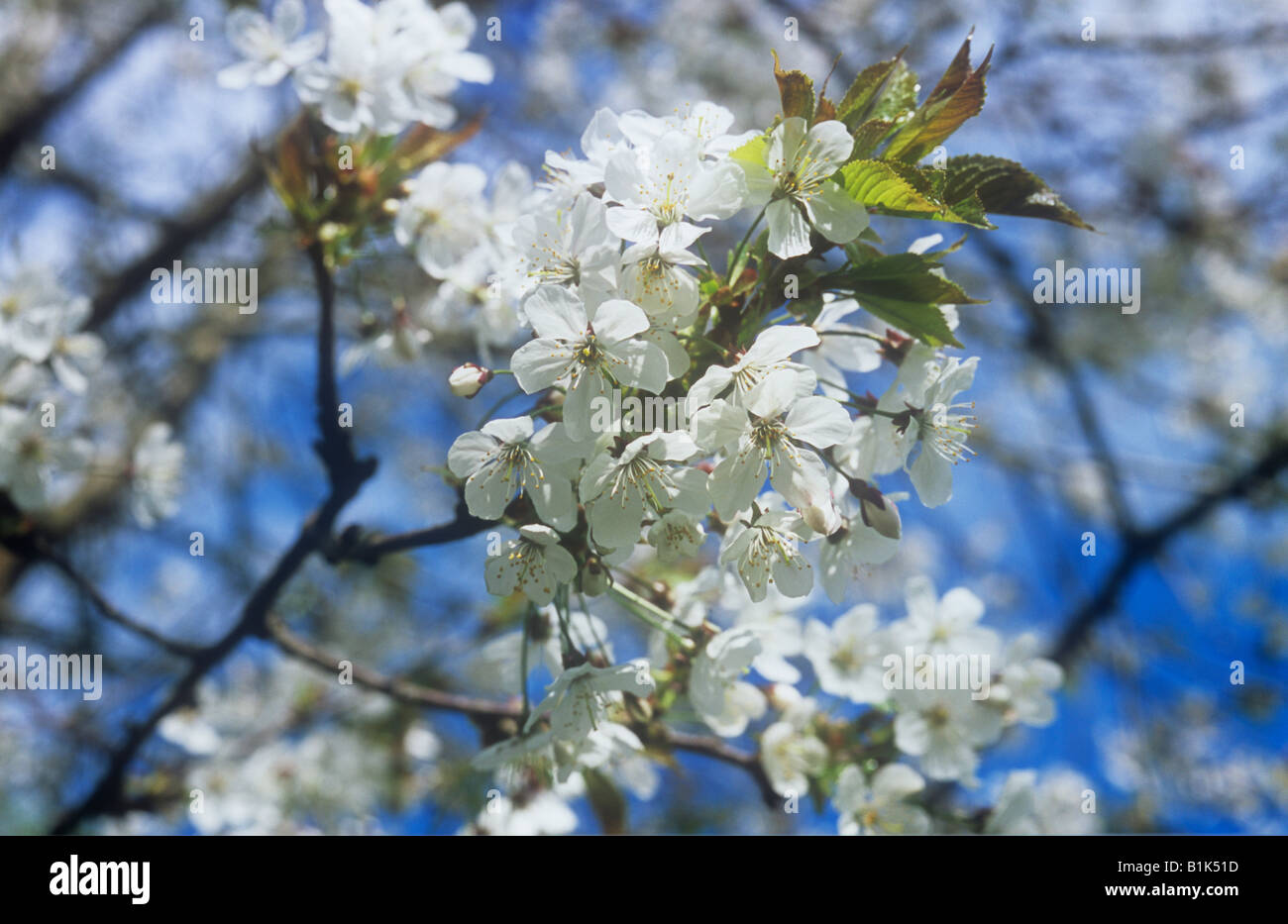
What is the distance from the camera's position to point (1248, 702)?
328 centimetres

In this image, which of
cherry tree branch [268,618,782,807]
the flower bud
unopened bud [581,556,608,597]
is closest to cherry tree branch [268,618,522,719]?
cherry tree branch [268,618,782,807]

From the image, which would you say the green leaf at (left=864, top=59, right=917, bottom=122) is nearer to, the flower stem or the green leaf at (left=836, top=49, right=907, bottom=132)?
the green leaf at (left=836, top=49, right=907, bottom=132)

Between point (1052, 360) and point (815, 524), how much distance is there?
2.62 m

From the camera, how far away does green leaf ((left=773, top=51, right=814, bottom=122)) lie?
93 cm

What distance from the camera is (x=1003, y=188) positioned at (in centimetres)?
98

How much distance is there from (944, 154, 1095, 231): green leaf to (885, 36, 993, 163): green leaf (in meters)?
0.04

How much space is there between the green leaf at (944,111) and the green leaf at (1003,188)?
1.5 inches

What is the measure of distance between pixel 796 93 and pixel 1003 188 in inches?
10.2

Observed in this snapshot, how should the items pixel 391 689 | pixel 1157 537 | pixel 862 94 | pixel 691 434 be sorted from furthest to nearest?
1. pixel 1157 537
2. pixel 391 689
3. pixel 862 94
4. pixel 691 434

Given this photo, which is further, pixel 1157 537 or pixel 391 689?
pixel 1157 537

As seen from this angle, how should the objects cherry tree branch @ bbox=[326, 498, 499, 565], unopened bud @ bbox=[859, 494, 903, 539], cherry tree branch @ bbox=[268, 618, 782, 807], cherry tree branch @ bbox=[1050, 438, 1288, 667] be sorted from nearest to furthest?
1. unopened bud @ bbox=[859, 494, 903, 539]
2. cherry tree branch @ bbox=[326, 498, 499, 565]
3. cherry tree branch @ bbox=[268, 618, 782, 807]
4. cherry tree branch @ bbox=[1050, 438, 1288, 667]

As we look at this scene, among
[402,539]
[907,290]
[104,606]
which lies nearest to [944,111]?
[907,290]

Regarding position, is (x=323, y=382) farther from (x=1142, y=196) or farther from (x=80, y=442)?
(x=1142, y=196)

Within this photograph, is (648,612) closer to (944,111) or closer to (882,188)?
(882,188)
